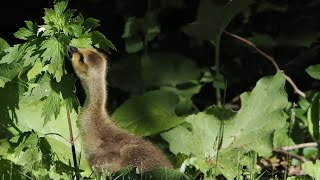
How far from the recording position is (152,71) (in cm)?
583

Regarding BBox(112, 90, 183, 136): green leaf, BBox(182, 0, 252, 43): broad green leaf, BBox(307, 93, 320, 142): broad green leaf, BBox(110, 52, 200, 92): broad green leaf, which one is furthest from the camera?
BBox(110, 52, 200, 92): broad green leaf

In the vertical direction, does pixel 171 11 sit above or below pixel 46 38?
below

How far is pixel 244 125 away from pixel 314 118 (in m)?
0.78

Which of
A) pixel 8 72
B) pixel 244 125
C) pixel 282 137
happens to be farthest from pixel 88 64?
pixel 282 137

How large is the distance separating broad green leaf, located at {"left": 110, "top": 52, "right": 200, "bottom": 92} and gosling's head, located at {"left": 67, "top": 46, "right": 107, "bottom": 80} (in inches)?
72.0

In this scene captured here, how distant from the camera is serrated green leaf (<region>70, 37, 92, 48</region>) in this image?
3707mm

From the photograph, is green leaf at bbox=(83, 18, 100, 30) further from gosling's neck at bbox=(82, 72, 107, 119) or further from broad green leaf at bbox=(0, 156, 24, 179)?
broad green leaf at bbox=(0, 156, 24, 179)

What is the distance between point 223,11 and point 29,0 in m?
1.58

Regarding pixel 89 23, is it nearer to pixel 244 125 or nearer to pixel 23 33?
pixel 23 33

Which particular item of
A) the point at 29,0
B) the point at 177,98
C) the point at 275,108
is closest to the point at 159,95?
the point at 177,98

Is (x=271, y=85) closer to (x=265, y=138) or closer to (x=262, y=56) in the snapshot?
(x=265, y=138)

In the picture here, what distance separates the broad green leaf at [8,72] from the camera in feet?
13.3

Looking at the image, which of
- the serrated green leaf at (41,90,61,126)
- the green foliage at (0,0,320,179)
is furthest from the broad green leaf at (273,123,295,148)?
the serrated green leaf at (41,90,61,126)

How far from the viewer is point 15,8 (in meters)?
6.21
